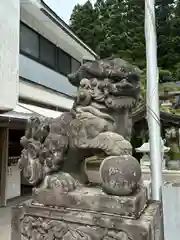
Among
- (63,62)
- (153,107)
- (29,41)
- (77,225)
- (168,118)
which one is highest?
(63,62)

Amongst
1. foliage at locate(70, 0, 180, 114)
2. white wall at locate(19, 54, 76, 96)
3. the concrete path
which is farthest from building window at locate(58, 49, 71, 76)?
the concrete path

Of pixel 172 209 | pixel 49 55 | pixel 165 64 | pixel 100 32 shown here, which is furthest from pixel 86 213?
pixel 100 32

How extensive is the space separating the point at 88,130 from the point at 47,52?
8068 millimetres

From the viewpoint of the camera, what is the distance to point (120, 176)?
1.49 m

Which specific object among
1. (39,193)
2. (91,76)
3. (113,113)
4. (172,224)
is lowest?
(172,224)

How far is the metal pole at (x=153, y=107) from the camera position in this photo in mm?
1992

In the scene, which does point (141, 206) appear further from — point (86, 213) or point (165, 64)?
point (165, 64)

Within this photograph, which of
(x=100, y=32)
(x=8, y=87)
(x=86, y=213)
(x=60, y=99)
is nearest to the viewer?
(x=86, y=213)

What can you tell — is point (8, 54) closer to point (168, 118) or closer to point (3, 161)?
point (3, 161)

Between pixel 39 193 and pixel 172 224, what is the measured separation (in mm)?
1645

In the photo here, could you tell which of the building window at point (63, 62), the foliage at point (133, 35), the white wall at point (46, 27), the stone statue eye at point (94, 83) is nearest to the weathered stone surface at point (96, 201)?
the stone statue eye at point (94, 83)

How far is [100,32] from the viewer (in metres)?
18.6

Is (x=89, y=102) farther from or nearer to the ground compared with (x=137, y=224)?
farther from the ground

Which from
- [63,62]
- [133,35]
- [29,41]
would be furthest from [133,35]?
[29,41]
